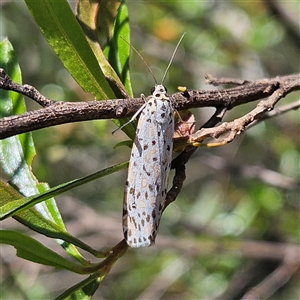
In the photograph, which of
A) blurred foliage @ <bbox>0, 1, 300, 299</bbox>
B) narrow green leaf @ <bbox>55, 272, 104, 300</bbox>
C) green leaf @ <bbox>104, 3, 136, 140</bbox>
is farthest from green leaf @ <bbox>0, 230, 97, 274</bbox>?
blurred foliage @ <bbox>0, 1, 300, 299</bbox>

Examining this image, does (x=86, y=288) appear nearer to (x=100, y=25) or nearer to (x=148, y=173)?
(x=148, y=173)

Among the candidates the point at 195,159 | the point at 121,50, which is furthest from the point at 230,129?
the point at 195,159

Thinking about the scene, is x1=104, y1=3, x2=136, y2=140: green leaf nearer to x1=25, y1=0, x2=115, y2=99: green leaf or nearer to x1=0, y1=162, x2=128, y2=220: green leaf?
x1=25, y1=0, x2=115, y2=99: green leaf

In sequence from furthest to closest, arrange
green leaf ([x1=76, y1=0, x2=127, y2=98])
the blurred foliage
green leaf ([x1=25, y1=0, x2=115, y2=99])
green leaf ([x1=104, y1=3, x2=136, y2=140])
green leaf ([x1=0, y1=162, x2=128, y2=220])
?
the blurred foliage, green leaf ([x1=104, y1=3, x2=136, y2=140]), green leaf ([x1=76, y1=0, x2=127, y2=98]), green leaf ([x1=25, y1=0, x2=115, y2=99]), green leaf ([x1=0, y1=162, x2=128, y2=220])

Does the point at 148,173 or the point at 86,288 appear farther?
the point at 148,173

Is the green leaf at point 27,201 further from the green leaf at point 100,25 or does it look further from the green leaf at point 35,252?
the green leaf at point 100,25

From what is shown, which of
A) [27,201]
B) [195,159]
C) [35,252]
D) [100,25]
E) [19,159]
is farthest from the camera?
[195,159]
